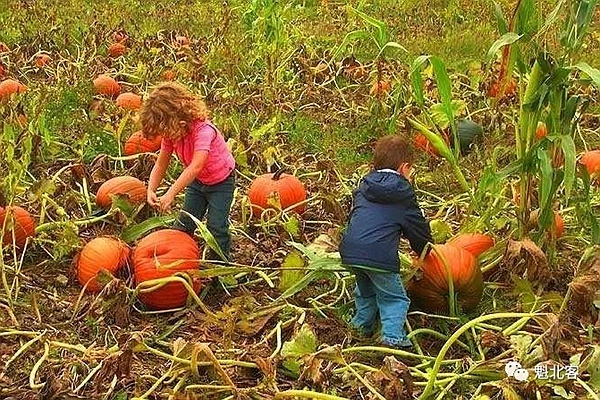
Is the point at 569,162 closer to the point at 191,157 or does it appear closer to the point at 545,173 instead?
the point at 545,173

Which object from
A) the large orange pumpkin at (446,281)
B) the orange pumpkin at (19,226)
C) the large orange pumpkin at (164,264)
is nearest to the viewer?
the large orange pumpkin at (446,281)

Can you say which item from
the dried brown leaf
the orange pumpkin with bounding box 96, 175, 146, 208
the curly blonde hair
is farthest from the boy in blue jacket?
the orange pumpkin with bounding box 96, 175, 146, 208

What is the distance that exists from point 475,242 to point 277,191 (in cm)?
121

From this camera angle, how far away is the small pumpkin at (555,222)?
424 cm

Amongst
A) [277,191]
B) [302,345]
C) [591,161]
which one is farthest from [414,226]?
[591,161]

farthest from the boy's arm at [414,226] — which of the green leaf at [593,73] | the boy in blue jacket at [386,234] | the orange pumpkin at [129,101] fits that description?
the orange pumpkin at [129,101]

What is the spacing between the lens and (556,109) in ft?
13.2

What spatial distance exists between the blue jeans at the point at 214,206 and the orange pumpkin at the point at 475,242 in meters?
1.09

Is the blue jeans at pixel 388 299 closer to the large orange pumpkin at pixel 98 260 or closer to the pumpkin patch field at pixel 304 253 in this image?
the pumpkin patch field at pixel 304 253

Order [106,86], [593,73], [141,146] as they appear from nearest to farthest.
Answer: [593,73]
[141,146]
[106,86]

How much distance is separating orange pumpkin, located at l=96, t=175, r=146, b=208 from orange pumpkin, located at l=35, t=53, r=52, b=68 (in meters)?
3.11

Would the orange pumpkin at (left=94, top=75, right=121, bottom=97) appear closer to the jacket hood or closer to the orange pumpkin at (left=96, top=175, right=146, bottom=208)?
the orange pumpkin at (left=96, top=175, right=146, bottom=208)

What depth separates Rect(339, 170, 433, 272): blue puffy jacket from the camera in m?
3.78

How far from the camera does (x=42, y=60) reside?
784 centimetres
